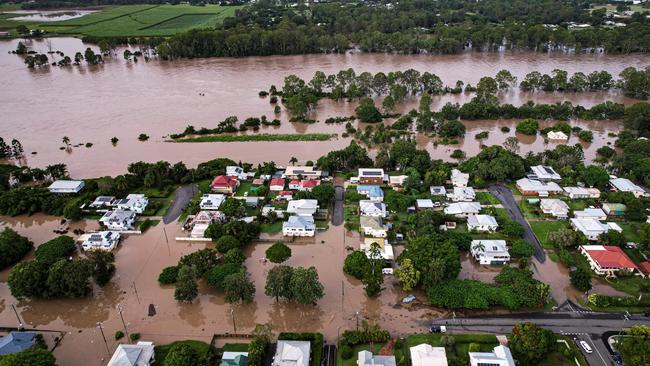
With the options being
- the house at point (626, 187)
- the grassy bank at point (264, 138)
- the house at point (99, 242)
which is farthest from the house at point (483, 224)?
the house at point (99, 242)

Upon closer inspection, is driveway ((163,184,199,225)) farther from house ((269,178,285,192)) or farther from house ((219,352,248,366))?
house ((219,352,248,366))

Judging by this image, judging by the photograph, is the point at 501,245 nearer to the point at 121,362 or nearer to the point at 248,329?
the point at 248,329

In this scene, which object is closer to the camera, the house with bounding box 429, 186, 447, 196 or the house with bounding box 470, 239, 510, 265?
the house with bounding box 470, 239, 510, 265

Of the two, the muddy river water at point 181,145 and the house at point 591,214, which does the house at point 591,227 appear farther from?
the muddy river water at point 181,145

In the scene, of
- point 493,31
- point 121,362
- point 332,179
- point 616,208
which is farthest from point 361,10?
point 121,362

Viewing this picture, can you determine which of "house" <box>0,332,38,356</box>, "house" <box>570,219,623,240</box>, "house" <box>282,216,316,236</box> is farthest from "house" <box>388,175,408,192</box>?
"house" <box>0,332,38,356</box>

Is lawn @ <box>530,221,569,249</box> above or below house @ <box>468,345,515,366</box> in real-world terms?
above
